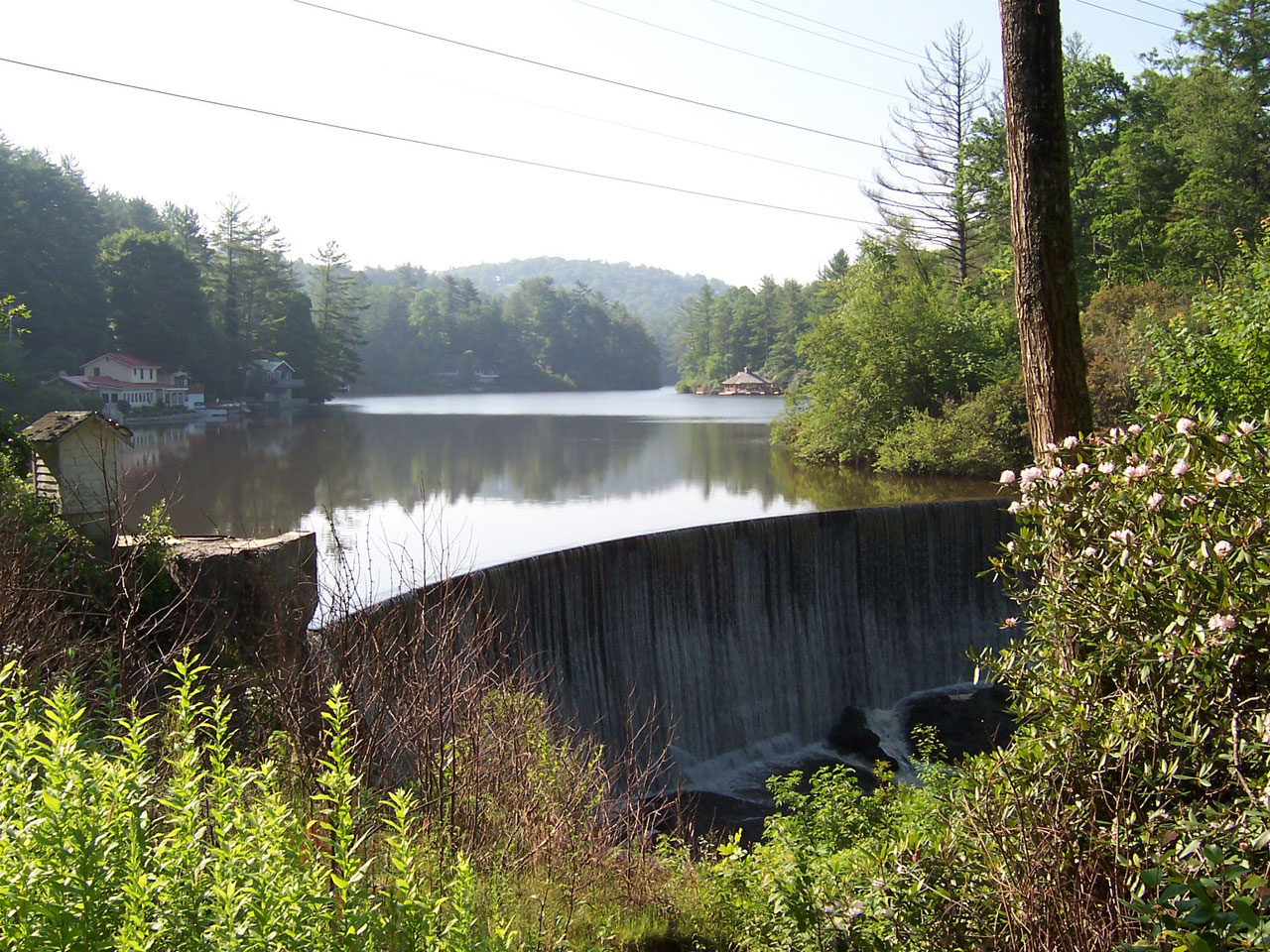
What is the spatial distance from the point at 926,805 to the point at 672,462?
68.1ft

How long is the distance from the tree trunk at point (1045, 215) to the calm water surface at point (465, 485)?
606cm

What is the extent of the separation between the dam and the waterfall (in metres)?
0.02

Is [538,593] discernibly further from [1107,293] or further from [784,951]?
[1107,293]

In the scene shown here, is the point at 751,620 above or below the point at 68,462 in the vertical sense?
below

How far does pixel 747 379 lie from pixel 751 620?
65.3 metres

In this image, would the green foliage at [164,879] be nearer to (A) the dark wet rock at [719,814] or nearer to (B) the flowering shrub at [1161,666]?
(B) the flowering shrub at [1161,666]

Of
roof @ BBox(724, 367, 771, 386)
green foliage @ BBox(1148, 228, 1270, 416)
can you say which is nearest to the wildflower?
green foliage @ BBox(1148, 228, 1270, 416)

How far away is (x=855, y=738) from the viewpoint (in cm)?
1258

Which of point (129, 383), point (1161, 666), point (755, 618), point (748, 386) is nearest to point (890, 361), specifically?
point (755, 618)

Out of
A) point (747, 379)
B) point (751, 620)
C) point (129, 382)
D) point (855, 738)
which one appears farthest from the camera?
point (747, 379)

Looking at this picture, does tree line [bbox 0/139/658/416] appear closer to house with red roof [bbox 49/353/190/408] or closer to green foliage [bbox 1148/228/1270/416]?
house with red roof [bbox 49/353/190/408]

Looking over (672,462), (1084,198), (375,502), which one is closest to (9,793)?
(375,502)

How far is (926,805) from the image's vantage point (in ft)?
19.9

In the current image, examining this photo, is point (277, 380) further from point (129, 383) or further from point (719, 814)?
point (719, 814)
